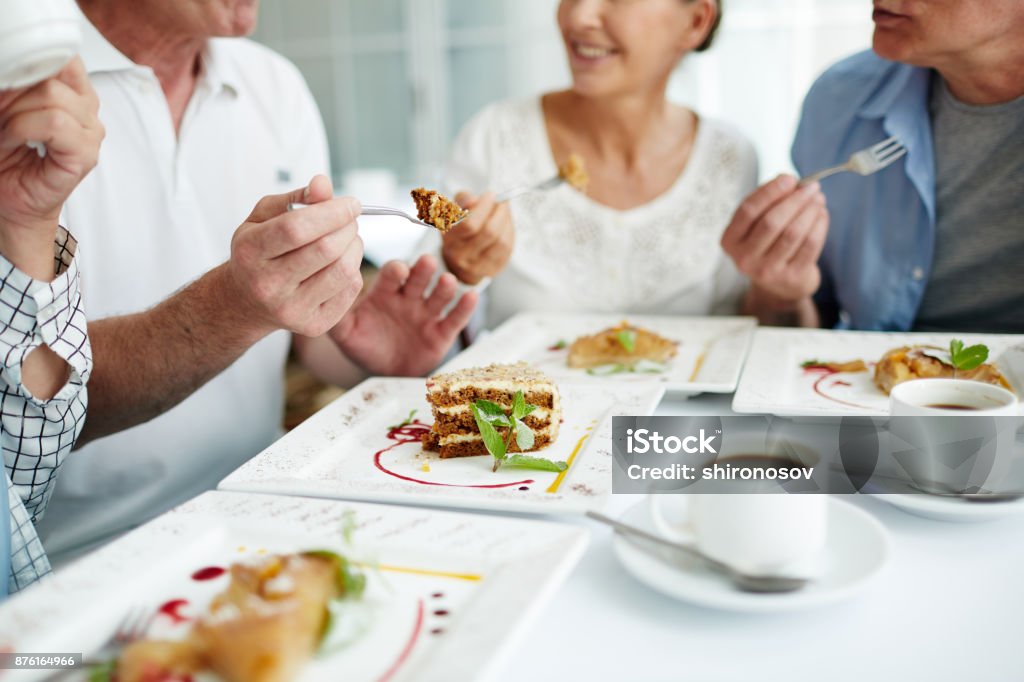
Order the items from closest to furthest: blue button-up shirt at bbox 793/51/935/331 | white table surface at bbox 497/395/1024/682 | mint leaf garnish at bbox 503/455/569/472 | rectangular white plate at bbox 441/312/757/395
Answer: white table surface at bbox 497/395/1024/682
mint leaf garnish at bbox 503/455/569/472
rectangular white plate at bbox 441/312/757/395
blue button-up shirt at bbox 793/51/935/331

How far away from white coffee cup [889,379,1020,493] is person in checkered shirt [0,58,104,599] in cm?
122

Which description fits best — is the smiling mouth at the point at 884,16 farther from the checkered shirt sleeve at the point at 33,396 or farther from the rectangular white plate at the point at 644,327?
the checkered shirt sleeve at the point at 33,396

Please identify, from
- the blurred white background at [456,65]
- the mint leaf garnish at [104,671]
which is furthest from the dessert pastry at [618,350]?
the blurred white background at [456,65]

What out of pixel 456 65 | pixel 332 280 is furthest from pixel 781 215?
pixel 456 65

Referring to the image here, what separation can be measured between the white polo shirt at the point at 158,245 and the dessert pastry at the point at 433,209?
68cm

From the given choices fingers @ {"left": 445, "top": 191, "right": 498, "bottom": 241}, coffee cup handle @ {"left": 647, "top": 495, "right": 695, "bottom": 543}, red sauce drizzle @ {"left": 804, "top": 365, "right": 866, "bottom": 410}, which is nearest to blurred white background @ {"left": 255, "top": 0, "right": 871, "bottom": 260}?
fingers @ {"left": 445, "top": 191, "right": 498, "bottom": 241}

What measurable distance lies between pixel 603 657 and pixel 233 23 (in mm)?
1563

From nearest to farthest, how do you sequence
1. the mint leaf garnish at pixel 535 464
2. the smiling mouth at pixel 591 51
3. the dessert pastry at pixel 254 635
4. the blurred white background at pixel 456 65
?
the dessert pastry at pixel 254 635, the mint leaf garnish at pixel 535 464, the smiling mouth at pixel 591 51, the blurred white background at pixel 456 65

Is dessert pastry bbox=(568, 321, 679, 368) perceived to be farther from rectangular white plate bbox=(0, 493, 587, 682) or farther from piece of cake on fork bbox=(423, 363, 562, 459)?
rectangular white plate bbox=(0, 493, 587, 682)

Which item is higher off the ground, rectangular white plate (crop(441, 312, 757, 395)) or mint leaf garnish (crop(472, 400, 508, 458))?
mint leaf garnish (crop(472, 400, 508, 458))

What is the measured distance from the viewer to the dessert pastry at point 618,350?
197 cm

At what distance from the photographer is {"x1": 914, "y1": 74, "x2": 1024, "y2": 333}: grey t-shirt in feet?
7.01

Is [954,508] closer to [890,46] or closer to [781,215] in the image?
[781,215]

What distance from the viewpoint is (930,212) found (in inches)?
86.5
